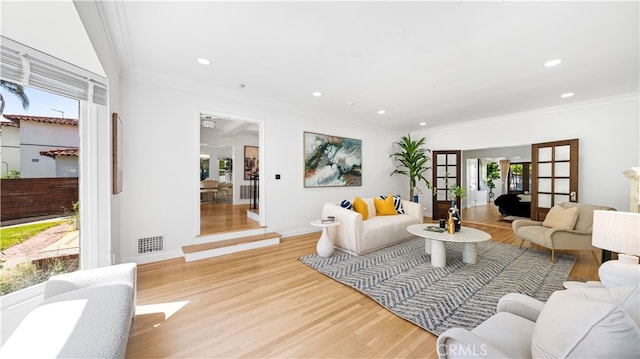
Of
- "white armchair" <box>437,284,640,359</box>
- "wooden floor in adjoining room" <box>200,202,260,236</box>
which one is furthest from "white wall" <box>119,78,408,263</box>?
"white armchair" <box>437,284,640,359</box>

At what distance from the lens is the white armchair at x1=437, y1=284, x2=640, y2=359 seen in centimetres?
70

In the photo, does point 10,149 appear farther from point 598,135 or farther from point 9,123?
point 598,135

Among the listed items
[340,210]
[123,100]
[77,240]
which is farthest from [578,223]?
[123,100]

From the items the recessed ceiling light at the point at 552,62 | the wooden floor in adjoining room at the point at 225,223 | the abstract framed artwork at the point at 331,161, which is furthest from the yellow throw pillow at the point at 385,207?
the recessed ceiling light at the point at 552,62

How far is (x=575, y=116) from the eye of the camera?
4.43 metres

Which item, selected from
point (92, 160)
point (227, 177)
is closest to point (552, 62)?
point (92, 160)

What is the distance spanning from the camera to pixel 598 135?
4.21 meters

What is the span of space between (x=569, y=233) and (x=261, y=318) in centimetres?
411

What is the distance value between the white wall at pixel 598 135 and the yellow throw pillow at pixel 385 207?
323cm

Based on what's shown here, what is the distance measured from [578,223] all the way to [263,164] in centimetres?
497

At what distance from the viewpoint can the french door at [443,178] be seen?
6.25 meters

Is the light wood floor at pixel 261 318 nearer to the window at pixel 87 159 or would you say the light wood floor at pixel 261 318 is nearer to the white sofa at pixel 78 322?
A: the white sofa at pixel 78 322

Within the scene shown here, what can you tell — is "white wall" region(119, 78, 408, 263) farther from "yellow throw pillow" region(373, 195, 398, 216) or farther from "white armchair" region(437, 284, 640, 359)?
"white armchair" region(437, 284, 640, 359)

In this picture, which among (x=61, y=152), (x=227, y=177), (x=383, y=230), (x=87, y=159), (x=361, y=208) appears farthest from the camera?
(x=227, y=177)
